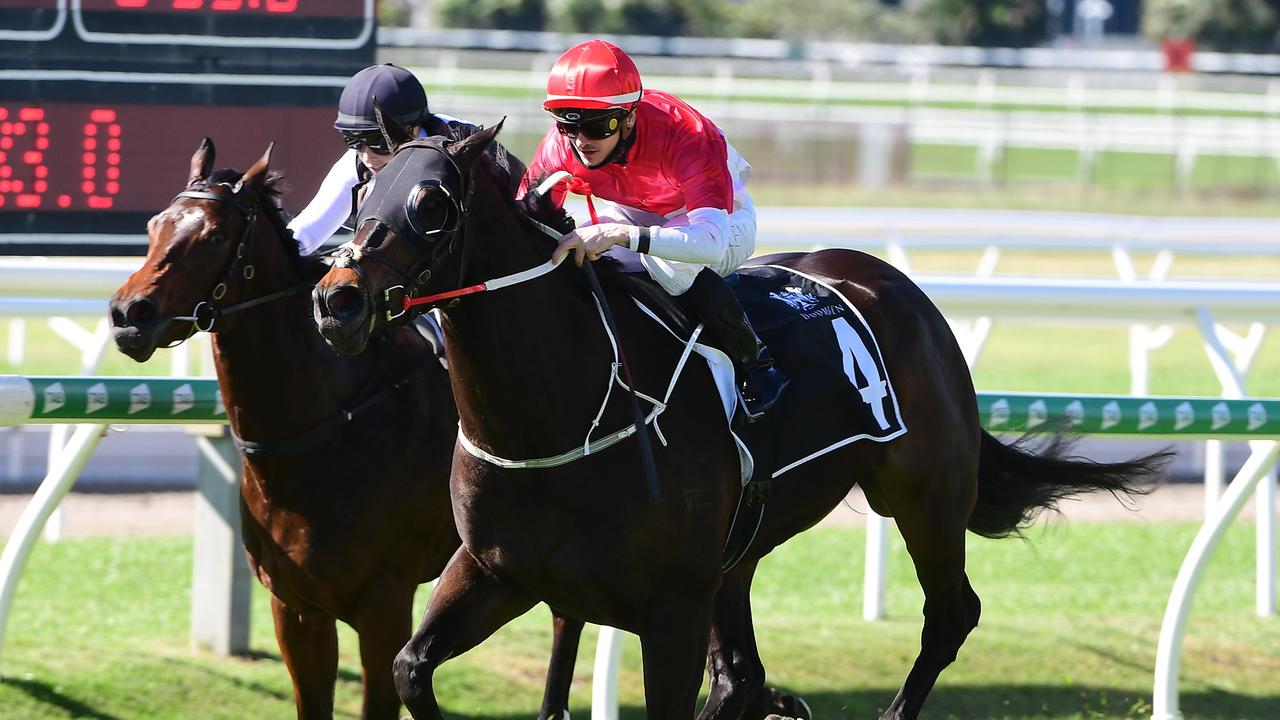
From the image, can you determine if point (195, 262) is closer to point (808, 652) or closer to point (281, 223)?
point (281, 223)

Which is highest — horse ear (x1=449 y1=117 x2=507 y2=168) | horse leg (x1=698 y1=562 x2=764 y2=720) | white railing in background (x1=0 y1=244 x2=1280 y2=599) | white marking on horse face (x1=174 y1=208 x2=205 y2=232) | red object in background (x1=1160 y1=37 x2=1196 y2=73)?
horse ear (x1=449 y1=117 x2=507 y2=168)

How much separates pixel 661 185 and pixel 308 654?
1.42 m

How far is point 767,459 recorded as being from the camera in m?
3.89

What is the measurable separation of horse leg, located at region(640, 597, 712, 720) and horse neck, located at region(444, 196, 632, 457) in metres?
0.42

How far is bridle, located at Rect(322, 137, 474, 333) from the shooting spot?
310 centimetres

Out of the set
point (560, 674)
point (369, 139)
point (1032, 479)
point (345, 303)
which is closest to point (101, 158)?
point (369, 139)

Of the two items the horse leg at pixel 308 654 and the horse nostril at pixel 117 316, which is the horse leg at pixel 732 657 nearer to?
the horse leg at pixel 308 654

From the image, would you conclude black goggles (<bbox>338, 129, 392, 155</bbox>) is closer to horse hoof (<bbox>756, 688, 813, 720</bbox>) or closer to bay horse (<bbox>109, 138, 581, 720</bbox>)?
bay horse (<bbox>109, 138, 581, 720</bbox>)

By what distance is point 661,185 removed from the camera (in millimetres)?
3877

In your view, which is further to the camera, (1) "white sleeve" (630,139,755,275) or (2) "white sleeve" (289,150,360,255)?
(2) "white sleeve" (289,150,360,255)

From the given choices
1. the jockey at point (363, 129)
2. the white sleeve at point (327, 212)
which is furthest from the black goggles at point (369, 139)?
the white sleeve at point (327, 212)

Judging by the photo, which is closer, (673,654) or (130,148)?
(673,654)

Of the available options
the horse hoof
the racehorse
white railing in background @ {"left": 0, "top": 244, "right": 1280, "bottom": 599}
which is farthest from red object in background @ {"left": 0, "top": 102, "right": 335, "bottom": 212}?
the horse hoof

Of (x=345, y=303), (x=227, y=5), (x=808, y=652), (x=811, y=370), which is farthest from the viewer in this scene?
(x=808, y=652)
